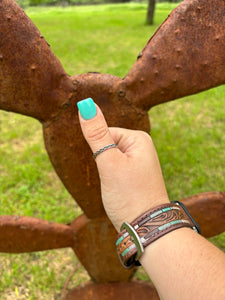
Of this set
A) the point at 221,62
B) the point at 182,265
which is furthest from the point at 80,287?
the point at 221,62

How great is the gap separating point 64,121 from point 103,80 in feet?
0.53

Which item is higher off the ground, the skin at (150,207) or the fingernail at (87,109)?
the fingernail at (87,109)

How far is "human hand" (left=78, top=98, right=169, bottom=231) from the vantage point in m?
0.62

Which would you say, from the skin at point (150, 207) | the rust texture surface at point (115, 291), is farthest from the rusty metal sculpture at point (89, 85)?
the rust texture surface at point (115, 291)

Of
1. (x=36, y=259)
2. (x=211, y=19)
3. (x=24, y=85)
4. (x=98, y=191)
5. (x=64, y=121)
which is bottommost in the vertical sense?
(x=36, y=259)

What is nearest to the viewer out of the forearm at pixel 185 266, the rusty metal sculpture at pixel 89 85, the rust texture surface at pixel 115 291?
the forearm at pixel 185 266

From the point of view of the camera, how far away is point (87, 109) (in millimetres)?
621

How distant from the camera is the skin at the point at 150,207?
0.53 metres

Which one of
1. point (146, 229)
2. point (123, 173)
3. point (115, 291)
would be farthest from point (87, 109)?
point (115, 291)

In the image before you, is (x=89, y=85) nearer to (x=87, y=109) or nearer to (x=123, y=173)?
(x=87, y=109)

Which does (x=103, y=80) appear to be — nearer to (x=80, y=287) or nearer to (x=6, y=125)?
(x=80, y=287)

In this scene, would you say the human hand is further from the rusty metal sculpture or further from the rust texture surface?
the rust texture surface

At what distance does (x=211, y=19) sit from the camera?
2.49 feet

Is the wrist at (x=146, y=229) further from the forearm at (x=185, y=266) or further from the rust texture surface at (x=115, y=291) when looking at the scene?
the rust texture surface at (x=115, y=291)
